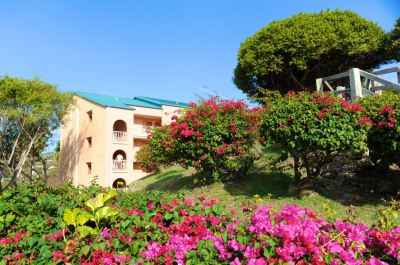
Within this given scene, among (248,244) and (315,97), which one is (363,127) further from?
(248,244)

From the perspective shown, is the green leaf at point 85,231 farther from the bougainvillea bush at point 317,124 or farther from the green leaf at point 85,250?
the bougainvillea bush at point 317,124

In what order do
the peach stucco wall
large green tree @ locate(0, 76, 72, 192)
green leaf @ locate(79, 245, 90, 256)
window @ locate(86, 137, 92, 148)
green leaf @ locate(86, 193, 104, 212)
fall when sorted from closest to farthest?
1. green leaf @ locate(79, 245, 90, 256)
2. green leaf @ locate(86, 193, 104, 212)
3. large green tree @ locate(0, 76, 72, 192)
4. the peach stucco wall
5. window @ locate(86, 137, 92, 148)

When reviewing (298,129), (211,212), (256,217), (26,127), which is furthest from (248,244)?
(26,127)

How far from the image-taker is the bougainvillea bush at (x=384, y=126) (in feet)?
20.9

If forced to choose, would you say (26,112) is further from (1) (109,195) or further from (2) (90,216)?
(2) (90,216)

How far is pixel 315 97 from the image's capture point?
745 cm

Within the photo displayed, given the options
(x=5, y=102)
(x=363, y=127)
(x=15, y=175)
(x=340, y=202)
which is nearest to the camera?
(x=363, y=127)

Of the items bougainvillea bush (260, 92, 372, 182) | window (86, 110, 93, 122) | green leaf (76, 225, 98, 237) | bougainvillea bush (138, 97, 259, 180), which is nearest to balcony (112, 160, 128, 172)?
window (86, 110, 93, 122)

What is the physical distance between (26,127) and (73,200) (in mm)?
22000

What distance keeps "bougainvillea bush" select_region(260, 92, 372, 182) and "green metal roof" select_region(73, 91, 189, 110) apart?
2034 centimetres

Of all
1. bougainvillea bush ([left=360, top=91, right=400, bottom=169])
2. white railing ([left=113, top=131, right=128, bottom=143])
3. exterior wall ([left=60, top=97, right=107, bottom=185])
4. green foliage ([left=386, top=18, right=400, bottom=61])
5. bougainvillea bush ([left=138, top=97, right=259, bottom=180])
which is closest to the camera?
bougainvillea bush ([left=360, top=91, right=400, bottom=169])

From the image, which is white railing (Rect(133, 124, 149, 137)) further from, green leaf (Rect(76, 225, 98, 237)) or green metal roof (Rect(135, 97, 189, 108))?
green leaf (Rect(76, 225, 98, 237))

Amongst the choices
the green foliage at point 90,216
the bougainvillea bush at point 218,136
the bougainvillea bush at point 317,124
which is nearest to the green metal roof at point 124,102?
the bougainvillea bush at point 218,136

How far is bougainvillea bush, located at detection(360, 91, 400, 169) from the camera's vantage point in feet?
20.9
